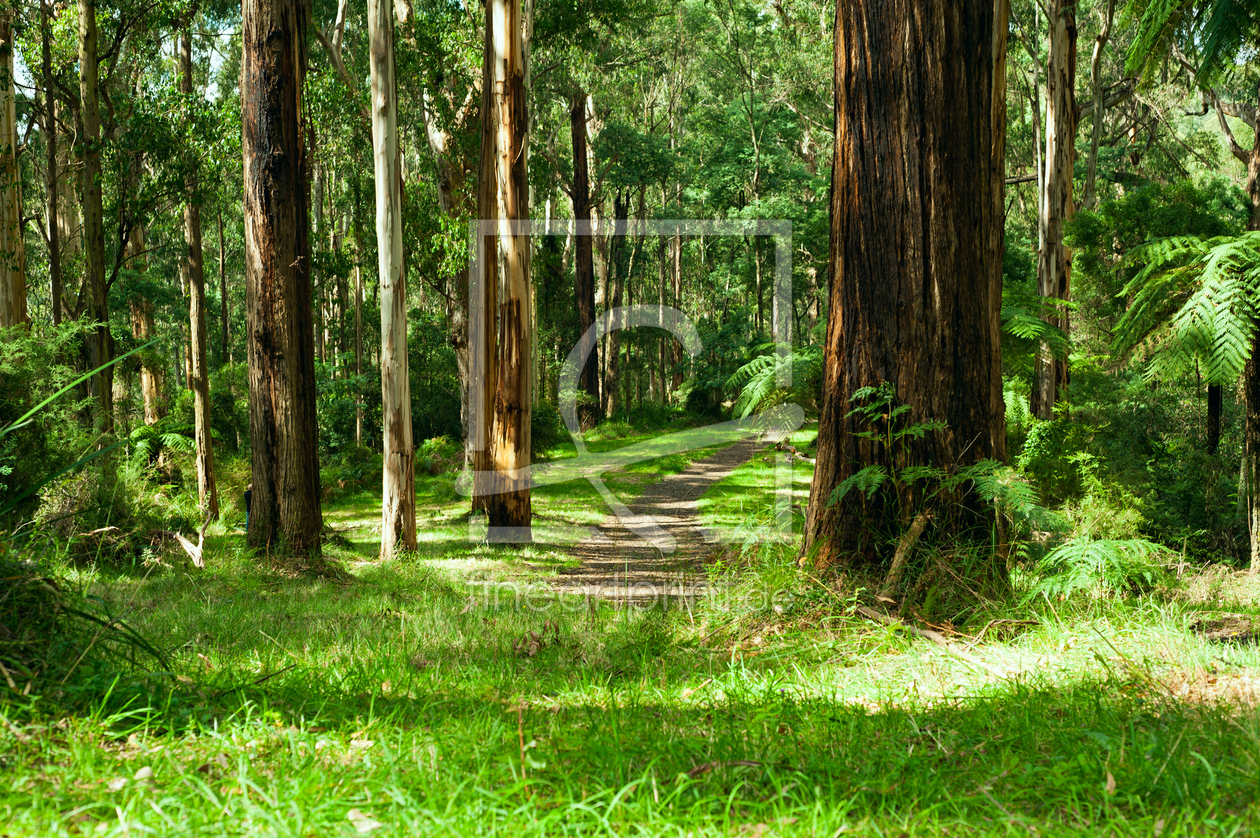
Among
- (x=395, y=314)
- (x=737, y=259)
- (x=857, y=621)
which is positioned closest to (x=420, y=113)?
(x=395, y=314)

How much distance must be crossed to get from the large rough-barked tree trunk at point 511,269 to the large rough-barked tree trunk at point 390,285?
1607 millimetres

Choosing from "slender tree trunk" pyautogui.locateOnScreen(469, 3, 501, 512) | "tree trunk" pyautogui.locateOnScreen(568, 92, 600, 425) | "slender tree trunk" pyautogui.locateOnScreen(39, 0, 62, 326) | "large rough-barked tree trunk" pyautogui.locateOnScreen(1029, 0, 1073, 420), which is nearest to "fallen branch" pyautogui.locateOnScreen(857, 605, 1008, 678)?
"slender tree trunk" pyautogui.locateOnScreen(469, 3, 501, 512)

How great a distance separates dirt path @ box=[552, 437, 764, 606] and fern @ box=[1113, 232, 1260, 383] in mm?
3497

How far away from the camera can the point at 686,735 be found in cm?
269

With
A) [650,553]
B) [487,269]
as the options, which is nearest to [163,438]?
[487,269]

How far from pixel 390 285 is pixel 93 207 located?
5.89 meters

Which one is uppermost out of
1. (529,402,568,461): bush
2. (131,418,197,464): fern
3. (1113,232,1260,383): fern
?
(1113,232,1260,383): fern

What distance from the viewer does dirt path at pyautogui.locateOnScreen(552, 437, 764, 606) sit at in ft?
23.2

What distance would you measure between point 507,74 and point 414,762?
9834 mm

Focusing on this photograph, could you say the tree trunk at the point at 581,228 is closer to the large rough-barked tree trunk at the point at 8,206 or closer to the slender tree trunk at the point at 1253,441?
the large rough-barked tree trunk at the point at 8,206

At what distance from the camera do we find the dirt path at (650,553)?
706 cm

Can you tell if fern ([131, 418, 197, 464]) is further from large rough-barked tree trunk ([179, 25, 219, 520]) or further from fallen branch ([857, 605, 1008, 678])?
fallen branch ([857, 605, 1008, 678])

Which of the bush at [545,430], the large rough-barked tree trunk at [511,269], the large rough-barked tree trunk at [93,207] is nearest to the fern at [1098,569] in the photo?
the large rough-barked tree trunk at [511,269]

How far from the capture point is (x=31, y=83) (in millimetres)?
15211
